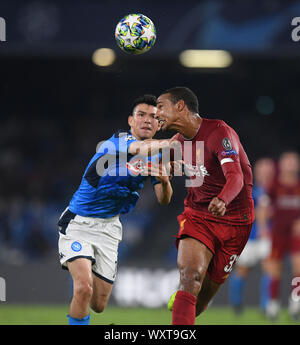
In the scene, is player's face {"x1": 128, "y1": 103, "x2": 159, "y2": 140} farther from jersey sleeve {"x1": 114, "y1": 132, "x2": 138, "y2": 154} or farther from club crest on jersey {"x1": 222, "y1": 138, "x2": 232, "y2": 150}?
club crest on jersey {"x1": 222, "y1": 138, "x2": 232, "y2": 150}

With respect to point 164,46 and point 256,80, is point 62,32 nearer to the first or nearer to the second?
point 164,46

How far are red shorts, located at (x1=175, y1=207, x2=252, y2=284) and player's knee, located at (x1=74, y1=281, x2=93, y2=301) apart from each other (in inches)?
30.2

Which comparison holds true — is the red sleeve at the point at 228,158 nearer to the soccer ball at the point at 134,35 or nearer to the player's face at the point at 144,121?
the player's face at the point at 144,121

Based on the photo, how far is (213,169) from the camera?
5.20m

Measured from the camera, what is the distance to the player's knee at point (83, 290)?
5180mm

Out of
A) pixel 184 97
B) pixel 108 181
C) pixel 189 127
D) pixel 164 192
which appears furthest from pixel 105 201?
pixel 184 97

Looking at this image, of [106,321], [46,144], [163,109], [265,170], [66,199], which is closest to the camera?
[163,109]

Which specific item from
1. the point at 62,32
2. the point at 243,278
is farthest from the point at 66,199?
the point at 243,278

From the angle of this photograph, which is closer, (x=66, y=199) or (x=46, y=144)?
(x=66, y=199)

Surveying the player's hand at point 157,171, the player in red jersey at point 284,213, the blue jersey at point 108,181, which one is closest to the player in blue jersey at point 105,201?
the blue jersey at point 108,181

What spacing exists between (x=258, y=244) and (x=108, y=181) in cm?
544

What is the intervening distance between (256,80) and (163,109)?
1163 cm

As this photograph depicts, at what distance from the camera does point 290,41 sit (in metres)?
11.4
